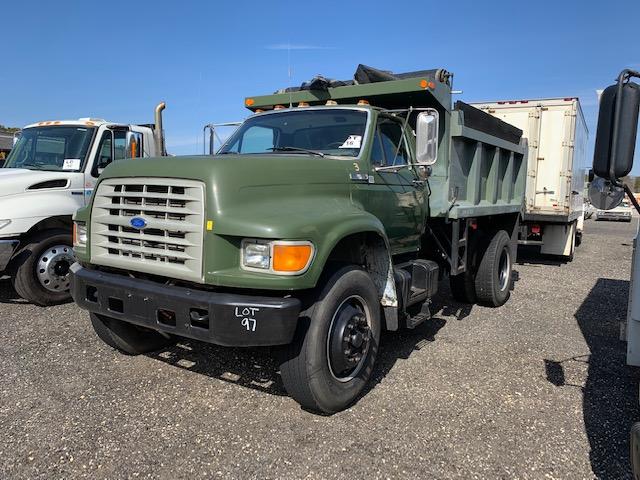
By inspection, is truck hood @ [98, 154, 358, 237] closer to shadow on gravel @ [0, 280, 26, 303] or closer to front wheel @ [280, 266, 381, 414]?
front wheel @ [280, 266, 381, 414]

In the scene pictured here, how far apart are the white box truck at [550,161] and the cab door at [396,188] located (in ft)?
21.5

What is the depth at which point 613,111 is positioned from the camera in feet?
8.40

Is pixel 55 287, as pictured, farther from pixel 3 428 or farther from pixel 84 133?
pixel 3 428

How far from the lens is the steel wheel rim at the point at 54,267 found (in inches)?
243

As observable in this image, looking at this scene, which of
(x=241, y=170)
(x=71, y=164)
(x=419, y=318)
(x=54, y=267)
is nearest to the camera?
(x=241, y=170)

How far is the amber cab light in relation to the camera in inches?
117

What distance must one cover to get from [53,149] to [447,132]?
18.1 ft

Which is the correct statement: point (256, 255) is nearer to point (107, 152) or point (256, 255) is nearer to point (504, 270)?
point (107, 152)

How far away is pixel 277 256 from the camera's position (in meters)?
2.97

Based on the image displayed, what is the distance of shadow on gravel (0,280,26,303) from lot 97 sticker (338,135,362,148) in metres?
4.99

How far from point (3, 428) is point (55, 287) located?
3.33 metres

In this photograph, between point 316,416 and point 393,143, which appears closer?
point 316,416

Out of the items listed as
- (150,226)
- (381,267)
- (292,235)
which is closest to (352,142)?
(381,267)

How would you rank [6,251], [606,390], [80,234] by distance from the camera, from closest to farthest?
1. [80,234]
2. [606,390]
3. [6,251]
